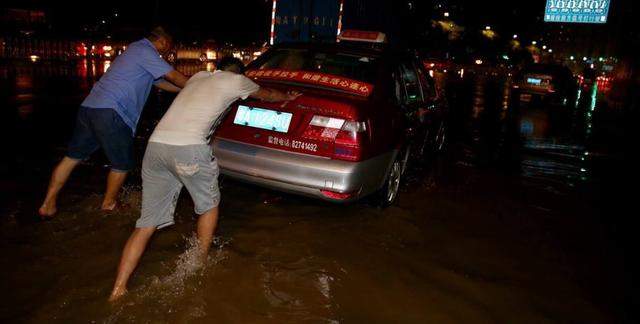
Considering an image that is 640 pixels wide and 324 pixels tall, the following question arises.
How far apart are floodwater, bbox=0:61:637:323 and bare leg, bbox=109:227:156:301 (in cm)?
7

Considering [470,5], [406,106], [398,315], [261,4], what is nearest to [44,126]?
[406,106]

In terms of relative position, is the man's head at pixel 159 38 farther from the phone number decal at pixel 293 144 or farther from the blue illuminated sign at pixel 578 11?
the blue illuminated sign at pixel 578 11

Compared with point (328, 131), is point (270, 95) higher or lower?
higher

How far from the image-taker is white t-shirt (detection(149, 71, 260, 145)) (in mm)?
3113

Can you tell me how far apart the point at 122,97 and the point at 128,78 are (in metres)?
0.15

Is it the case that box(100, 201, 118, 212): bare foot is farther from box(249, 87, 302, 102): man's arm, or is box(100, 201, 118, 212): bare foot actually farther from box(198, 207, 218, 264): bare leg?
box(249, 87, 302, 102): man's arm

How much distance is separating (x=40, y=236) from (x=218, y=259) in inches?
55.8

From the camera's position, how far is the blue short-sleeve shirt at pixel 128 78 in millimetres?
3822

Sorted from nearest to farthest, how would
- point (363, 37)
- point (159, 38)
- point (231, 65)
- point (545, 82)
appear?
1. point (231, 65)
2. point (159, 38)
3. point (363, 37)
4. point (545, 82)

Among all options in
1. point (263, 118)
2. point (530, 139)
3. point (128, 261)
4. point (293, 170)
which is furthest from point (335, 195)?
point (530, 139)

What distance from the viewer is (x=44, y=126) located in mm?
7516

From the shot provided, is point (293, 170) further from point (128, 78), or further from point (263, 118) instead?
point (128, 78)

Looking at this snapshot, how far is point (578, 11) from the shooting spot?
28.6 metres

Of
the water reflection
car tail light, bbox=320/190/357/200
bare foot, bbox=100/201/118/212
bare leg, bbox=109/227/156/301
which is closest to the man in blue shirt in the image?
bare foot, bbox=100/201/118/212
